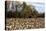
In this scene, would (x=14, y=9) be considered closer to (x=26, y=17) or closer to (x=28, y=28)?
(x=26, y=17)

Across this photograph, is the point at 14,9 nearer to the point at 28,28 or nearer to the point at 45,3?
the point at 28,28

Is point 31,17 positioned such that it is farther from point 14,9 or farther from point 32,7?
point 14,9

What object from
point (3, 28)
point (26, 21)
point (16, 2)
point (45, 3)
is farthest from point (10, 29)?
point (45, 3)

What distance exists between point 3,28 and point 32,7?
48cm

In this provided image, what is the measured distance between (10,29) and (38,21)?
40cm

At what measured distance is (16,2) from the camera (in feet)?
3.45

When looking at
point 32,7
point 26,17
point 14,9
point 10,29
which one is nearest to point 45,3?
point 32,7

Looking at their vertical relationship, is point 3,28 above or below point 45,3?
below

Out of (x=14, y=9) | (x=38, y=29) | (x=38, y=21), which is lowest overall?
(x=38, y=29)

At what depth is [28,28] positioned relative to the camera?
1.07m

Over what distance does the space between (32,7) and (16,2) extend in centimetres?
23

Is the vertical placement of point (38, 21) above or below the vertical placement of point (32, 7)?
below

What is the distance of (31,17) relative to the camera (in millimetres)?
1070

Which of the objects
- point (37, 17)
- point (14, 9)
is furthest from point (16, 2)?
point (37, 17)
